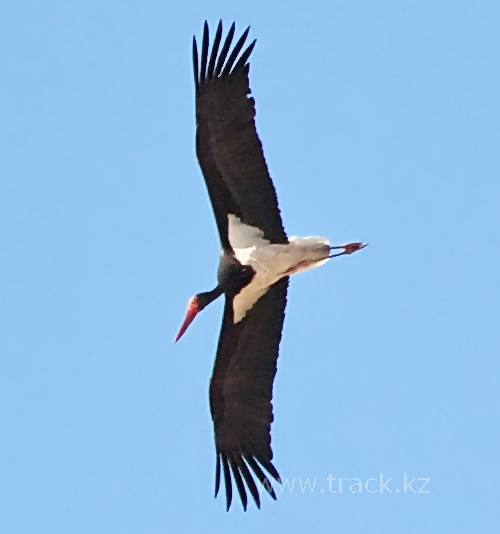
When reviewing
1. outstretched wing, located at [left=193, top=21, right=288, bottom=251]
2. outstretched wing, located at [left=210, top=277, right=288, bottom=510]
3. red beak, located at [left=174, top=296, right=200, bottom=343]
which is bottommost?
outstretched wing, located at [left=210, top=277, right=288, bottom=510]

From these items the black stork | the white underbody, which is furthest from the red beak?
the white underbody

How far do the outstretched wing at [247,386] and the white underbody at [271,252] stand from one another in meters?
0.35

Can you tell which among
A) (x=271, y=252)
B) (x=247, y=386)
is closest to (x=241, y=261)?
(x=271, y=252)

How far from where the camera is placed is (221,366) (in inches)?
709

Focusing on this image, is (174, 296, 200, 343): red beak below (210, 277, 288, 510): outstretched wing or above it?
above

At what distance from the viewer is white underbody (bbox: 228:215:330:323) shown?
691 inches

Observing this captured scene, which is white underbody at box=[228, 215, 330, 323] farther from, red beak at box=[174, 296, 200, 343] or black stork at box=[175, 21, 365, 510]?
red beak at box=[174, 296, 200, 343]

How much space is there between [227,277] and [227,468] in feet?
6.50

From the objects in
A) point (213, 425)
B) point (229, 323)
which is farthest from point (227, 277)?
point (213, 425)

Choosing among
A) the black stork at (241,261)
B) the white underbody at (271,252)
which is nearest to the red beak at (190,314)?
the black stork at (241,261)

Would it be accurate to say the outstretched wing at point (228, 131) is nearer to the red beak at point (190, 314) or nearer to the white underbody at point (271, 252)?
the white underbody at point (271, 252)

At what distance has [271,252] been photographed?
1761cm

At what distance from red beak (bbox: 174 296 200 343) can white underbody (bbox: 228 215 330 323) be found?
0.72m

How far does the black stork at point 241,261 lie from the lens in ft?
56.2
